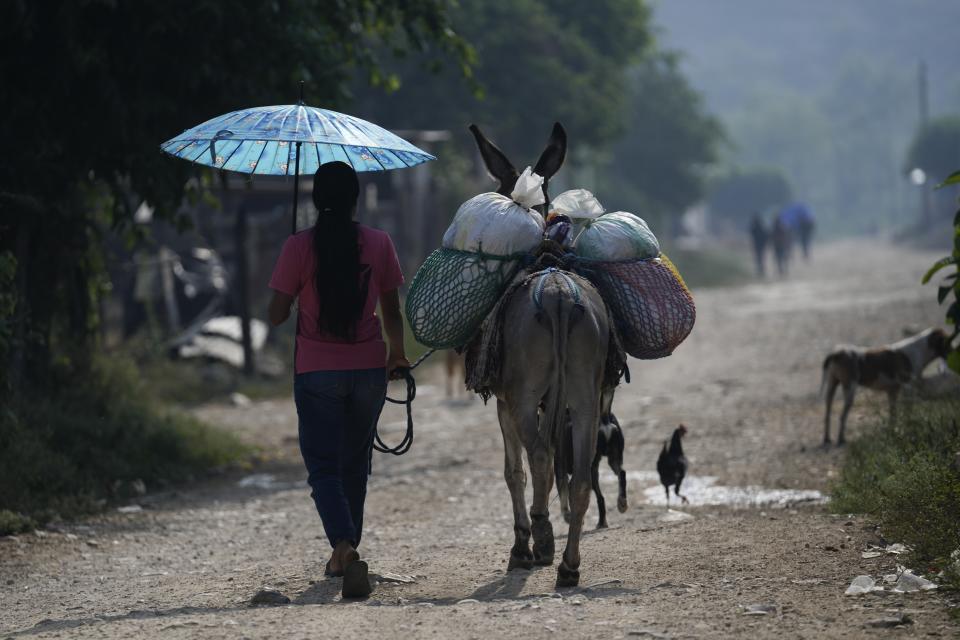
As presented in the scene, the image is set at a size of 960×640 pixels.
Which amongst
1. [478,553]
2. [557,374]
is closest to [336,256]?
[557,374]

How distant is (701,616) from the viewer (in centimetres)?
510

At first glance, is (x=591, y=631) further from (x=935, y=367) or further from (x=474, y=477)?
(x=935, y=367)

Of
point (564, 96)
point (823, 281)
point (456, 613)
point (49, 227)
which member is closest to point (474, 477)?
point (49, 227)

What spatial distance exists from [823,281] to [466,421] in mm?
22632

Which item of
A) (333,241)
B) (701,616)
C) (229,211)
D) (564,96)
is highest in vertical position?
(564,96)

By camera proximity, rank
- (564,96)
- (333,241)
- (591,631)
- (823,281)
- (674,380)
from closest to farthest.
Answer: (591,631) < (333,241) < (674,380) < (823,281) < (564,96)

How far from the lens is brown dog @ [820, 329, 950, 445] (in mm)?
9883

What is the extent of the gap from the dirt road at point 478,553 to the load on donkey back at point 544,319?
0.53 meters

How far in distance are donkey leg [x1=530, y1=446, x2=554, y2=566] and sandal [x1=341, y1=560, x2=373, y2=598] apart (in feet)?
2.82

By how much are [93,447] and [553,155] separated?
15.0 ft

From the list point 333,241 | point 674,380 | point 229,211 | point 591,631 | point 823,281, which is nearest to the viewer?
point 591,631

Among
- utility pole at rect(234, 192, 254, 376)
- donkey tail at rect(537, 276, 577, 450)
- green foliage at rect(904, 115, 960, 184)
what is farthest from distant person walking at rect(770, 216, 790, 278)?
green foliage at rect(904, 115, 960, 184)

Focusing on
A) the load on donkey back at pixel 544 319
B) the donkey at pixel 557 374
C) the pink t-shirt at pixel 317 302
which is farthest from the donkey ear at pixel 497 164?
the pink t-shirt at pixel 317 302

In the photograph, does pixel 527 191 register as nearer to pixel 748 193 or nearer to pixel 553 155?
pixel 553 155
